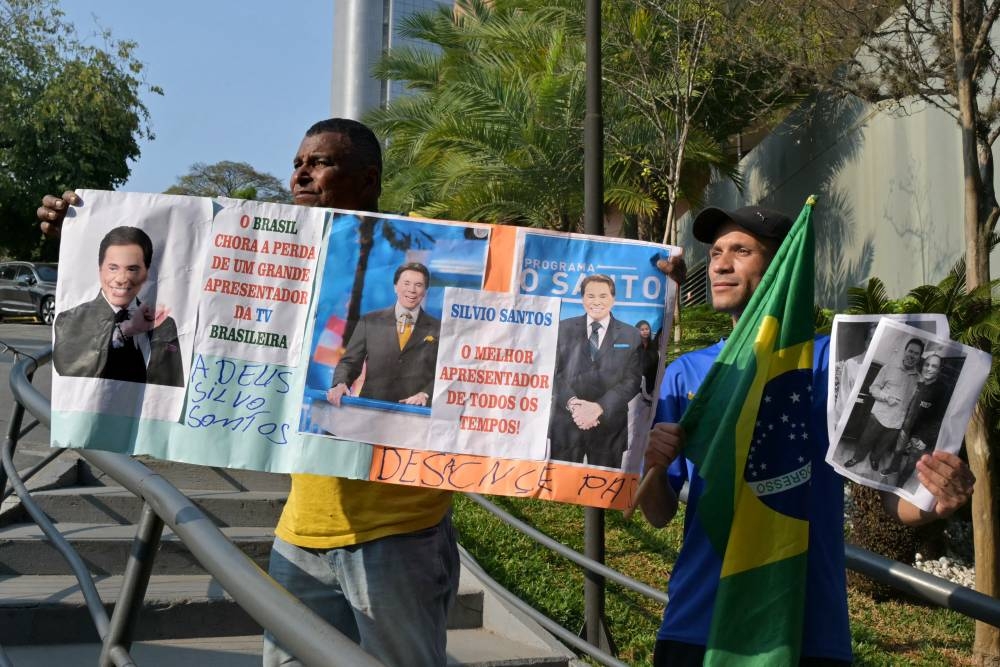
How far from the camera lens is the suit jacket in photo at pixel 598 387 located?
2416 millimetres

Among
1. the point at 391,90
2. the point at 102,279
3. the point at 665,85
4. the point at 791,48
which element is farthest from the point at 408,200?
the point at 391,90

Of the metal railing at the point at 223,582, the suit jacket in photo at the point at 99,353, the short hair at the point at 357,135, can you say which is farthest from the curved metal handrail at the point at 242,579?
the short hair at the point at 357,135

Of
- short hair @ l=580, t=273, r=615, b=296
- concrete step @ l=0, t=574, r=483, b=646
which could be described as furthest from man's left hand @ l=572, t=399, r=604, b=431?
concrete step @ l=0, t=574, r=483, b=646

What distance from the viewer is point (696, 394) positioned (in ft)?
8.22

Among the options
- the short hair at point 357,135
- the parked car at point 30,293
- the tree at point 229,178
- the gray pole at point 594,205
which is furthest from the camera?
the tree at point 229,178

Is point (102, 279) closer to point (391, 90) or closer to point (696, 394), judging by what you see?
point (696, 394)

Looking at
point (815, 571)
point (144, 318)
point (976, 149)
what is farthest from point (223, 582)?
point (976, 149)

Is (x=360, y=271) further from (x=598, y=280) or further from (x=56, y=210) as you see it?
(x=56, y=210)

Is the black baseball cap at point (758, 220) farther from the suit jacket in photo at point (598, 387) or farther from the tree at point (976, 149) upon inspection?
the tree at point (976, 149)

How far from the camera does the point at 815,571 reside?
7.92 feet

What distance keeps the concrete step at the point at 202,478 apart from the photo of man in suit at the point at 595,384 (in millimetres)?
4291

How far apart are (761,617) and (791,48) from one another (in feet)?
33.8

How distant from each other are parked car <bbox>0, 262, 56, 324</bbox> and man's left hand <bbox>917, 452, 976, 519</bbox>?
2607 cm

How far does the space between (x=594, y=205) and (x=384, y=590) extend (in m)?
4.43
